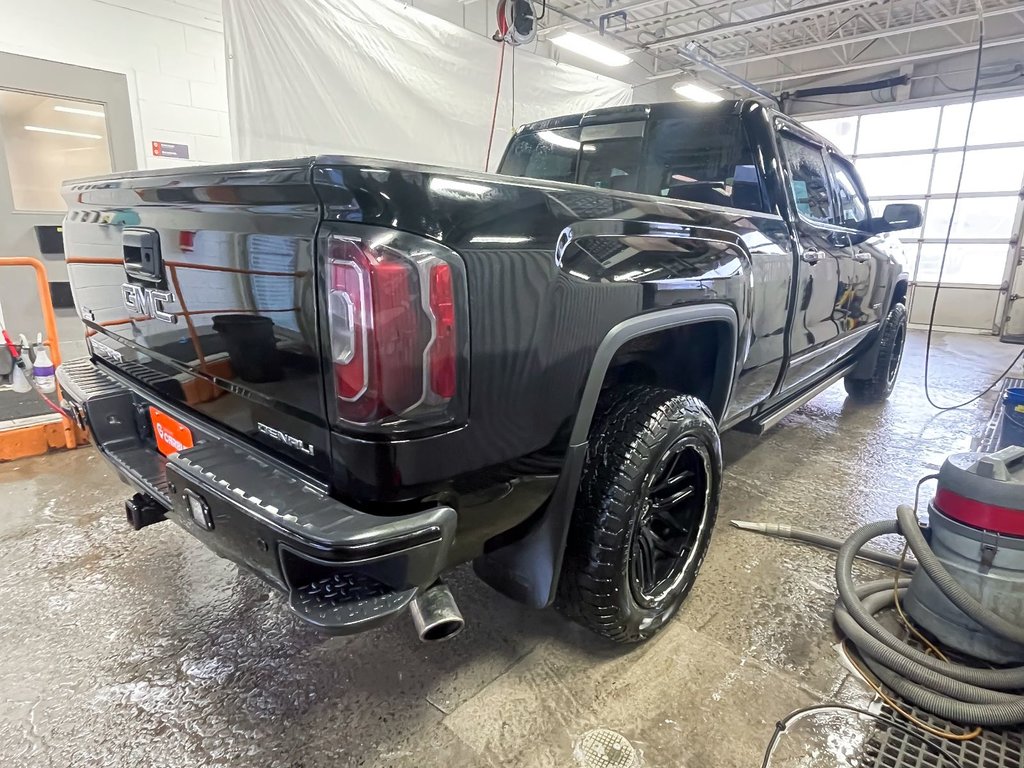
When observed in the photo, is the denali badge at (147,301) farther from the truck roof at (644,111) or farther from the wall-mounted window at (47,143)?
the wall-mounted window at (47,143)

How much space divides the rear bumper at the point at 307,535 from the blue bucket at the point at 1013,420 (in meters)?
3.39

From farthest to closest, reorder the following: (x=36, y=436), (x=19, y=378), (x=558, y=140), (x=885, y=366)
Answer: (x=885, y=366) < (x=19, y=378) < (x=36, y=436) < (x=558, y=140)

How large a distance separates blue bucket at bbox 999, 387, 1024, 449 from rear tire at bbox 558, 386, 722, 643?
7.45 feet

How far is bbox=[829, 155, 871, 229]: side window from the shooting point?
327 centimetres

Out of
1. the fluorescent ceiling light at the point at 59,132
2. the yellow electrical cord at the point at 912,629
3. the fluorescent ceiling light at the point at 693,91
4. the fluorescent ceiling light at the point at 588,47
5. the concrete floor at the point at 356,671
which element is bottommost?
the concrete floor at the point at 356,671

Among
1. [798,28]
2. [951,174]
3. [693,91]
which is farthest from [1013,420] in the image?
[951,174]

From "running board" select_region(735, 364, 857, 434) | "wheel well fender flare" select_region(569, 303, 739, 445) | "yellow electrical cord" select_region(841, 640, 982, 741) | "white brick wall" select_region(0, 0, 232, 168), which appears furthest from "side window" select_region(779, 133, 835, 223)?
"white brick wall" select_region(0, 0, 232, 168)

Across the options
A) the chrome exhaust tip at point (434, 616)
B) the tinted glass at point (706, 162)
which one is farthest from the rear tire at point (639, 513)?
the tinted glass at point (706, 162)

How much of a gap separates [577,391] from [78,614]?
1.87 m

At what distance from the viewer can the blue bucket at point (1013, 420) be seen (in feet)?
10.1

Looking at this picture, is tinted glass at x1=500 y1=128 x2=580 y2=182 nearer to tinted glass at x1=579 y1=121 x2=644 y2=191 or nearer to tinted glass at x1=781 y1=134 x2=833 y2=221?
tinted glass at x1=579 y1=121 x2=644 y2=191

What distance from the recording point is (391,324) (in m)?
1.03

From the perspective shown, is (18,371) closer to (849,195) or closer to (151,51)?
(151,51)

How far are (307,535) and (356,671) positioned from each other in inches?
35.3
